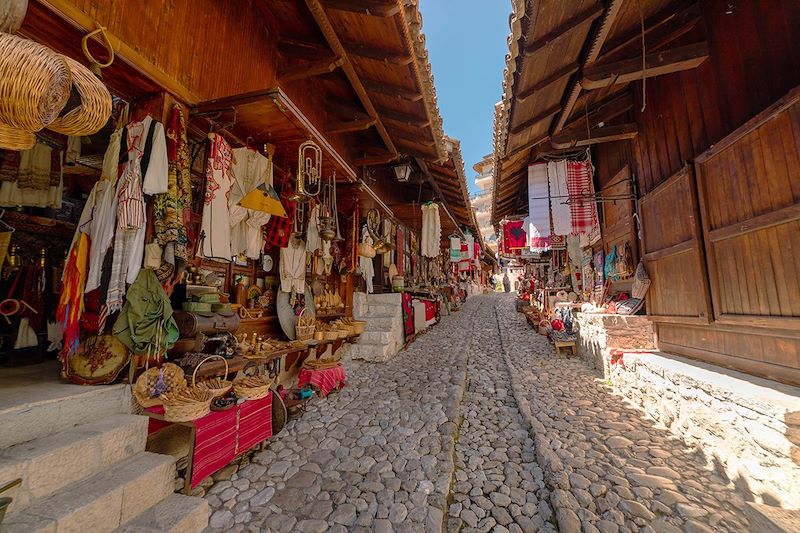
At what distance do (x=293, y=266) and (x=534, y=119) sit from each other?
522cm

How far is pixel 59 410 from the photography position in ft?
7.75

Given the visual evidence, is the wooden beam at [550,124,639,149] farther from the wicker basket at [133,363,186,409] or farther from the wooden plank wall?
the wicker basket at [133,363,186,409]

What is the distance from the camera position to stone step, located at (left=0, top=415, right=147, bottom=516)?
1.85 m

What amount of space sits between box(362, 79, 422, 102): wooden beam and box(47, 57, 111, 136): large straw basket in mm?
3513

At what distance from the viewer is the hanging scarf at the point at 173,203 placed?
10.1ft

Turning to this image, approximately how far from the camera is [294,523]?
7.82 feet

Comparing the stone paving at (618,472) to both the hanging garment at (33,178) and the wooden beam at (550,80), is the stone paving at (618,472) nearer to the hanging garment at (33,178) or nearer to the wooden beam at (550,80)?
the wooden beam at (550,80)

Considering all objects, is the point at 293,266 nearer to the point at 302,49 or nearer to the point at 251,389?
the point at 251,389

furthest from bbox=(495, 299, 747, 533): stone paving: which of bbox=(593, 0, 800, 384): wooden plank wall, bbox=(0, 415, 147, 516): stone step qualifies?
bbox=(0, 415, 147, 516): stone step

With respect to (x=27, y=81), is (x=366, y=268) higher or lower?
lower

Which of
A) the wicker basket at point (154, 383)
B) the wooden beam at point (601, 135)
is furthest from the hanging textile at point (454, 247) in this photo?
the wicker basket at point (154, 383)

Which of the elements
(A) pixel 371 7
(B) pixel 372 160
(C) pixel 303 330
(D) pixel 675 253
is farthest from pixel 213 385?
(D) pixel 675 253

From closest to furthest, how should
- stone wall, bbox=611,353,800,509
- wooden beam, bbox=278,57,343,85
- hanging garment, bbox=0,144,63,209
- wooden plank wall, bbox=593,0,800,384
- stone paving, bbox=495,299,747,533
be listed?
stone paving, bbox=495,299,747,533, stone wall, bbox=611,353,800,509, wooden plank wall, bbox=593,0,800,384, hanging garment, bbox=0,144,63,209, wooden beam, bbox=278,57,343,85

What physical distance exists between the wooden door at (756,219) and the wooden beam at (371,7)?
4.01 m
